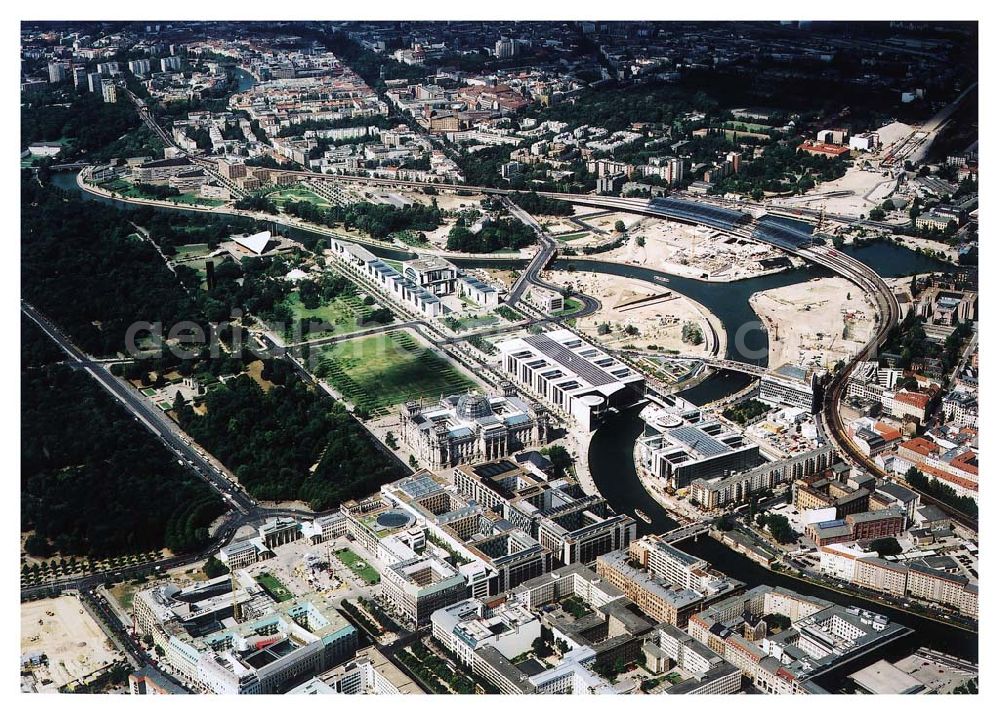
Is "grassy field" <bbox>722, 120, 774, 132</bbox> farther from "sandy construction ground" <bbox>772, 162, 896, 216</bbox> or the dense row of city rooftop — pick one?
"sandy construction ground" <bbox>772, 162, 896, 216</bbox>

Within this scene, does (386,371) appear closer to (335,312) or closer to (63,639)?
(335,312)

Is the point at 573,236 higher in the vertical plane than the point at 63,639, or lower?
higher

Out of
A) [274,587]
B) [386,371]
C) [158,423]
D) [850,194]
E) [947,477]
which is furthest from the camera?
[850,194]

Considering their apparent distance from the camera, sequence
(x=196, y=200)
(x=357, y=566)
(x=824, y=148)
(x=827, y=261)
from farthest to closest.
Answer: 1. (x=824, y=148)
2. (x=196, y=200)
3. (x=827, y=261)
4. (x=357, y=566)

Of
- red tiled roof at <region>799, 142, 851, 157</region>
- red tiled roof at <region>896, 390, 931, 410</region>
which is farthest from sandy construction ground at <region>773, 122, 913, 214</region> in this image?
red tiled roof at <region>896, 390, 931, 410</region>

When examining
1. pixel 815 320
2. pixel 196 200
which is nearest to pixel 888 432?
pixel 815 320

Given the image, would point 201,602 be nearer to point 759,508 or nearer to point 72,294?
point 759,508
